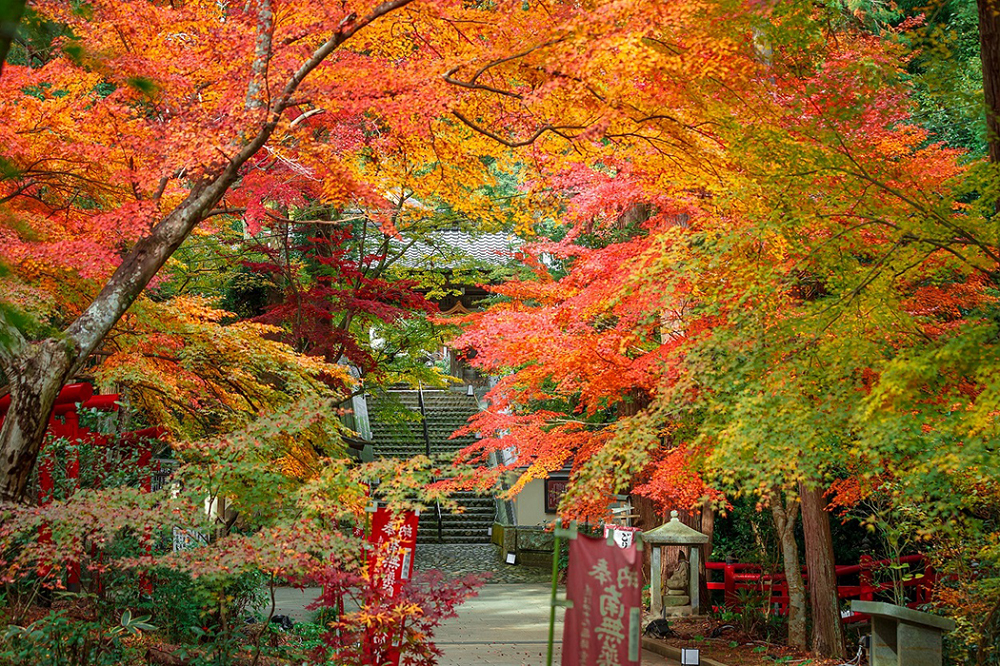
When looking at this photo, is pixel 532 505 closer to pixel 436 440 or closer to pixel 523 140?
pixel 436 440

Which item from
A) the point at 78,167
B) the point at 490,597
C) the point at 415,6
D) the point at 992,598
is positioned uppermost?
the point at 415,6

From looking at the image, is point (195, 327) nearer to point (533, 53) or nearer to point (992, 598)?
point (533, 53)

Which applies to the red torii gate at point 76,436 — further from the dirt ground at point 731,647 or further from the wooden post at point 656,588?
the wooden post at point 656,588

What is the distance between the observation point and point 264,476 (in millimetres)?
6758

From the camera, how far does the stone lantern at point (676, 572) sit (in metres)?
12.4

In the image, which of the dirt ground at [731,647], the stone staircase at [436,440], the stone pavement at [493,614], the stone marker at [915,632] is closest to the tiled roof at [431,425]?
the stone staircase at [436,440]

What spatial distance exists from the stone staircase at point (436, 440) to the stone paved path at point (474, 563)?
511 millimetres

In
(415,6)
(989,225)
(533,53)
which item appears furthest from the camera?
(415,6)

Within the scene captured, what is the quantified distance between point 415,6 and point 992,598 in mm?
7647

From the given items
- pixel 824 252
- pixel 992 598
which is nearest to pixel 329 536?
pixel 824 252

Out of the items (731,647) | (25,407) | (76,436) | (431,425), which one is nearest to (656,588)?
(731,647)

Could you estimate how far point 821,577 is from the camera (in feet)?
34.4

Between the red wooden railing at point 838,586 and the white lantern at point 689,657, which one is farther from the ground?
the red wooden railing at point 838,586

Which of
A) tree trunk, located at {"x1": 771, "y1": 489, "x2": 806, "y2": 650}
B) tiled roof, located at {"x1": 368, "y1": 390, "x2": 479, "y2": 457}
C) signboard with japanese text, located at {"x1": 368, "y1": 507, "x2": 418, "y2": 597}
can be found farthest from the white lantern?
tiled roof, located at {"x1": 368, "y1": 390, "x2": 479, "y2": 457}
